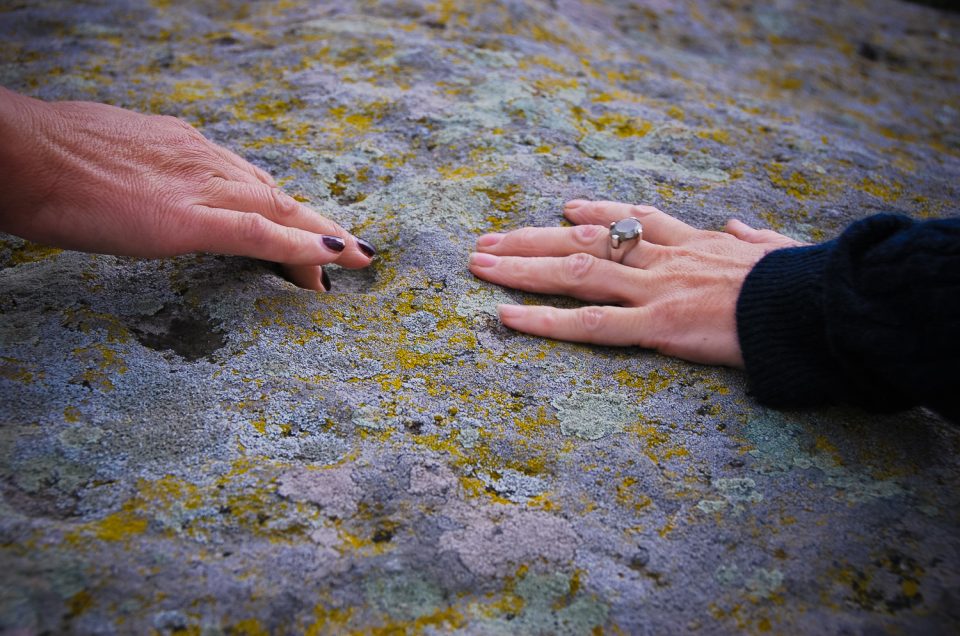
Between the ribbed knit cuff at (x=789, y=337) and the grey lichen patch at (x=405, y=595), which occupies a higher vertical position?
the ribbed knit cuff at (x=789, y=337)

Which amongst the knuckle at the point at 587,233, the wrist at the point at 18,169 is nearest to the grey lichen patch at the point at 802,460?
the knuckle at the point at 587,233

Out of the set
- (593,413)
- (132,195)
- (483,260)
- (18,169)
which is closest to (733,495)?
(593,413)

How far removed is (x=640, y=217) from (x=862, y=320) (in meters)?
0.81

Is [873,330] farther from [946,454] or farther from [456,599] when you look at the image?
[456,599]

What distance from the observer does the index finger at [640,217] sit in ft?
6.81

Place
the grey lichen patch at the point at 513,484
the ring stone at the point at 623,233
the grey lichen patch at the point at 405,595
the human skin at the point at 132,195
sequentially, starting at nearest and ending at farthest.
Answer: the grey lichen patch at the point at 405,595 → the grey lichen patch at the point at 513,484 → the human skin at the point at 132,195 → the ring stone at the point at 623,233

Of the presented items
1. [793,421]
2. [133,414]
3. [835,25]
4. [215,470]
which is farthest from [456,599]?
[835,25]

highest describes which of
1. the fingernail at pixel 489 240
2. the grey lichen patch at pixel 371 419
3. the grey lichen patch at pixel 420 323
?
the fingernail at pixel 489 240

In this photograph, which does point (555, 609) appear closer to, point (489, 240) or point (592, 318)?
point (592, 318)

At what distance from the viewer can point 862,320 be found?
1489mm

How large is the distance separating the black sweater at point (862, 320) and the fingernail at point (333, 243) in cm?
113

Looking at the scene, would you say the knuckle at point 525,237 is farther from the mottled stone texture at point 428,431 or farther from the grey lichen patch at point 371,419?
the grey lichen patch at point 371,419

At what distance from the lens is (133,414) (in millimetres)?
1458

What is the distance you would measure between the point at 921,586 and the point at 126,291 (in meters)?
2.05
